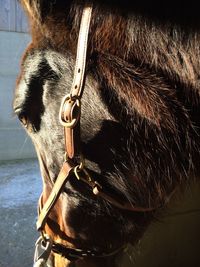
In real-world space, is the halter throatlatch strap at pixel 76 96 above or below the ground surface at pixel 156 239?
above

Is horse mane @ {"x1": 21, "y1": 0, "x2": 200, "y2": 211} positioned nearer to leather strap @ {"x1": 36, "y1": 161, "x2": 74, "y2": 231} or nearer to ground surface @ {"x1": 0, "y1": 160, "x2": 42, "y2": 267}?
leather strap @ {"x1": 36, "y1": 161, "x2": 74, "y2": 231}

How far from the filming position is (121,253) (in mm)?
1001

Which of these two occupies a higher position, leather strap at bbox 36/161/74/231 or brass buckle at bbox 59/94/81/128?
brass buckle at bbox 59/94/81/128

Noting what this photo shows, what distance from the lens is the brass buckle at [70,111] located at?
2.53 feet

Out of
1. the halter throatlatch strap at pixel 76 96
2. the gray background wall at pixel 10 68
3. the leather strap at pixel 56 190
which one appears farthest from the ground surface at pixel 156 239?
the halter throatlatch strap at pixel 76 96

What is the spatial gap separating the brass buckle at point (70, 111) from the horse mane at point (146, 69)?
0.06 meters

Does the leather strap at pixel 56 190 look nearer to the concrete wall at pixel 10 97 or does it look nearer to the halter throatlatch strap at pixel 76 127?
the halter throatlatch strap at pixel 76 127

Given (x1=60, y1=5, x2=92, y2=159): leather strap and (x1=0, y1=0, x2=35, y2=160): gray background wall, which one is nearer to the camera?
(x1=60, y1=5, x2=92, y2=159): leather strap

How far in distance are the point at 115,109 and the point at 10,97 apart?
2.34m

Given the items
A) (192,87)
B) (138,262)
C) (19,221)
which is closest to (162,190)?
(192,87)

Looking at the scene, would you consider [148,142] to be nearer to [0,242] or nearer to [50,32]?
[50,32]

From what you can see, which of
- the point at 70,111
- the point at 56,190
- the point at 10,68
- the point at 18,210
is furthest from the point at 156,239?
the point at 10,68

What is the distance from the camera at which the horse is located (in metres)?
0.77

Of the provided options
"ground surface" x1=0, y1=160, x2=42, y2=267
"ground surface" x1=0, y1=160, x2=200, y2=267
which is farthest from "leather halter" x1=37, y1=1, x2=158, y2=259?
"ground surface" x1=0, y1=160, x2=42, y2=267
